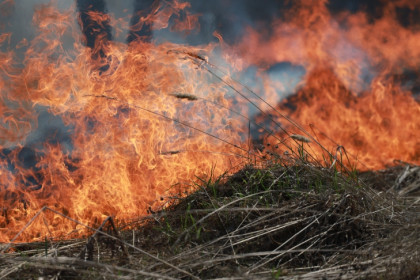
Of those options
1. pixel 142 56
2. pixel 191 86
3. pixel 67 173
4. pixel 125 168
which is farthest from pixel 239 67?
pixel 67 173

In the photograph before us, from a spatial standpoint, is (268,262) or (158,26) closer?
(268,262)

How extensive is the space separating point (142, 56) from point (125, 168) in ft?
6.43

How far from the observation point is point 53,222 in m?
5.68

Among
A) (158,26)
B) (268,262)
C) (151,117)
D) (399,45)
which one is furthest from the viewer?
(399,45)

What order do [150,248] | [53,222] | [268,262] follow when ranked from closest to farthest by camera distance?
[268,262] → [150,248] → [53,222]

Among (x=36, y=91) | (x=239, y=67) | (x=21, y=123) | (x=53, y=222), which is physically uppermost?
(x=239, y=67)

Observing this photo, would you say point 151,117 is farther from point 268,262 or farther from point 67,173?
point 268,262

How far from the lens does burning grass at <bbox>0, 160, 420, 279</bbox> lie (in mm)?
2092

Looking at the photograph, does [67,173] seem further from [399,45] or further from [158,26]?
[399,45]

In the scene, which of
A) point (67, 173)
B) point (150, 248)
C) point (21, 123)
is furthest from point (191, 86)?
point (150, 248)

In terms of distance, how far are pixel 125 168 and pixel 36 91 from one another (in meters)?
2.06

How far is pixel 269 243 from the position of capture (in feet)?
8.21

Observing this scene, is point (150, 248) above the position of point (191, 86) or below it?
below

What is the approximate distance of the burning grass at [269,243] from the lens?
6.86 ft
